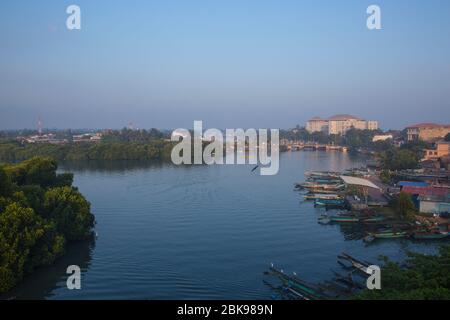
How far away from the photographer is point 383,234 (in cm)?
545

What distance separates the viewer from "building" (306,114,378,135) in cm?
3188

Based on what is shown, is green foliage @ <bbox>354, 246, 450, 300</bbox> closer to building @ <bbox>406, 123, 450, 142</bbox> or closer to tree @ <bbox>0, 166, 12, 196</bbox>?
tree @ <bbox>0, 166, 12, 196</bbox>

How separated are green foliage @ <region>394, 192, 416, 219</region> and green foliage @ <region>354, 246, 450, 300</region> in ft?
10.9

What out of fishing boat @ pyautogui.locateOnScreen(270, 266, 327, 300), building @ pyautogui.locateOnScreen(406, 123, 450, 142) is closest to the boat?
fishing boat @ pyautogui.locateOnScreen(270, 266, 327, 300)

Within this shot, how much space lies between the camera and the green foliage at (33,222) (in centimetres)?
379

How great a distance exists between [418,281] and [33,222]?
10.8 ft

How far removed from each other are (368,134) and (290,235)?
64.1 ft

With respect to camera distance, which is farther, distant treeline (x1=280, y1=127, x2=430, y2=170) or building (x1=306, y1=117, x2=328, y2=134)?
building (x1=306, y1=117, x2=328, y2=134)

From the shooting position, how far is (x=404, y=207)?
632 cm

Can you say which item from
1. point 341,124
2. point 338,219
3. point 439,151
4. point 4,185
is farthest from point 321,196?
point 341,124

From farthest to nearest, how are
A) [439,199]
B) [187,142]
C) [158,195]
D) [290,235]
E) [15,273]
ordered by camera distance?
[187,142], [158,195], [439,199], [290,235], [15,273]
